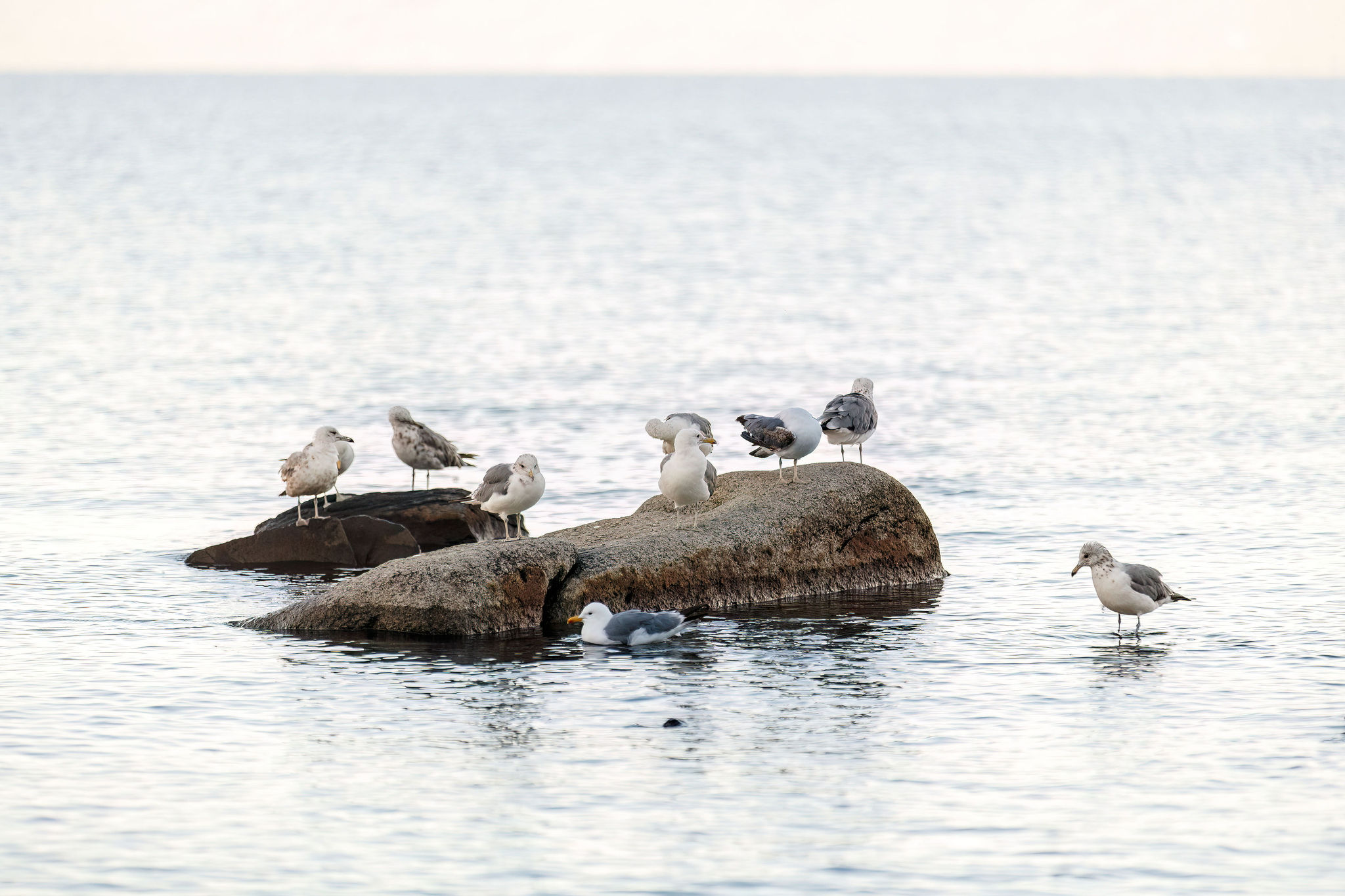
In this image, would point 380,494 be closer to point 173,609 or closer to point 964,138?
point 173,609

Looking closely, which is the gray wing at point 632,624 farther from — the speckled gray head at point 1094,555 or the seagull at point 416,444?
the seagull at point 416,444

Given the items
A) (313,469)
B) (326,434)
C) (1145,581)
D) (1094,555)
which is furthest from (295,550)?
(1145,581)

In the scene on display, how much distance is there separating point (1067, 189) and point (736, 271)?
4957cm

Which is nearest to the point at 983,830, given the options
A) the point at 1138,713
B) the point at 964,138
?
the point at 1138,713

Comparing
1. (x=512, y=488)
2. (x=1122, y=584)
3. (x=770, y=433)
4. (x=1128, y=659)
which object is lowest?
(x=1128, y=659)

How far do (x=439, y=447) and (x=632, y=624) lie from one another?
25.4 feet

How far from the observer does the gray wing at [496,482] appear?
20.5 meters

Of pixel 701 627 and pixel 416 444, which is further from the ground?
pixel 416 444

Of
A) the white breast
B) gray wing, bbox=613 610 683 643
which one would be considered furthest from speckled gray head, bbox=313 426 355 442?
the white breast

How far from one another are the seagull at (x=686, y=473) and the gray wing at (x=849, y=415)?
5.96ft

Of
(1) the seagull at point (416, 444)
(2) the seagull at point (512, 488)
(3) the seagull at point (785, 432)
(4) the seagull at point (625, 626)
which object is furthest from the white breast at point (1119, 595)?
(1) the seagull at point (416, 444)

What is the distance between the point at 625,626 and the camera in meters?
17.5

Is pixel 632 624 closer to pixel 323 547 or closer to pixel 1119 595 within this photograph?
pixel 1119 595

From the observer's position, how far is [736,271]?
69.4 metres
